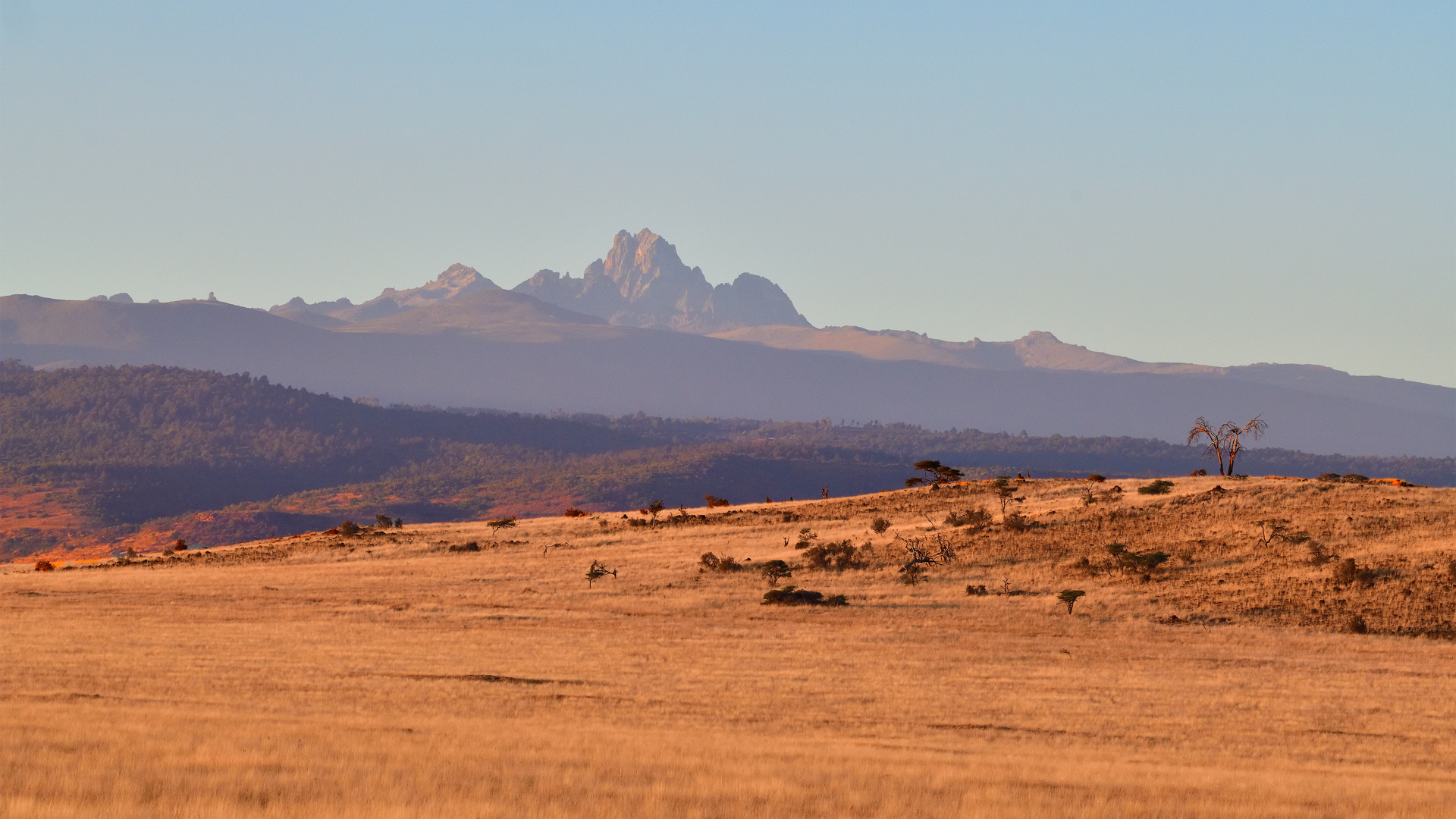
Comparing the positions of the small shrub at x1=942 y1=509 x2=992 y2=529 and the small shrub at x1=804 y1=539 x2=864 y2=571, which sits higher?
the small shrub at x1=942 y1=509 x2=992 y2=529

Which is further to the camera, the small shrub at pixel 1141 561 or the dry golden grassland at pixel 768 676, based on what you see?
the small shrub at pixel 1141 561

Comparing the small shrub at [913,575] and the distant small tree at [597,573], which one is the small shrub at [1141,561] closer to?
the small shrub at [913,575]

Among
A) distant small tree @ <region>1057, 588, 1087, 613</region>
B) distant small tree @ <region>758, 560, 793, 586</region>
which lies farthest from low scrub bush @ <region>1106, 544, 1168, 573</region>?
distant small tree @ <region>758, 560, 793, 586</region>

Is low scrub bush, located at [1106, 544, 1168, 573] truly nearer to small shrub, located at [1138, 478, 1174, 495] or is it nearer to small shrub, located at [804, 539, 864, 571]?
small shrub, located at [804, 539, 864, 571]

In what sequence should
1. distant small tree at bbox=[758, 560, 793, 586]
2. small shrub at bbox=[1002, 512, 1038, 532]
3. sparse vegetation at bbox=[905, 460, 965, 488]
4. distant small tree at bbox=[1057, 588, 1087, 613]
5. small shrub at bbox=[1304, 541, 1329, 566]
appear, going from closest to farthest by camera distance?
distant small tree at bbox=[1057, 588, 1087, 613] → small shrub at bbox=[1304, 541, 1329, 566] → distant small tree at bbox=[758, 560, 793, 586] → small shrub at bbox=[1002, 512, 1038, 532] → sparse vegetation at bbox=[905, 460, 965, 488]

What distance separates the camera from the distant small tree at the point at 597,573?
160 ft

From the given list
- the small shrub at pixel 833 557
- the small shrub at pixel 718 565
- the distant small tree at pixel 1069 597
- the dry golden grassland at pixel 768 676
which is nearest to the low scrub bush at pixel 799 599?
the dry golden grassland at pixel 768 676

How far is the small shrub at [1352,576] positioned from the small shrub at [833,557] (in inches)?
695

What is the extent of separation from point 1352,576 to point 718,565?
23287 mm

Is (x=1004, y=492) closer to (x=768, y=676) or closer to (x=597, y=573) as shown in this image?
(x=597, y=573)

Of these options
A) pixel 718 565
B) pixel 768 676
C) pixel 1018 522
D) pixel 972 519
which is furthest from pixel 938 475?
pixel 768 676

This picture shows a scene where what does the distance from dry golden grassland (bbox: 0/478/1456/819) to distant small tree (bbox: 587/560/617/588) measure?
0.57m

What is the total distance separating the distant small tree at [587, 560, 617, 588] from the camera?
4872 centimetres

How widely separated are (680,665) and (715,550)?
24.5 m
